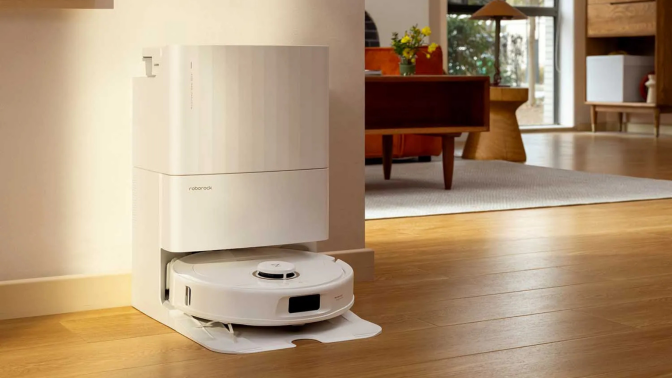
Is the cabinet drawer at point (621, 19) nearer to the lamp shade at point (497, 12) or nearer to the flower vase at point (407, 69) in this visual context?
the lamp shade at point (497, 12)

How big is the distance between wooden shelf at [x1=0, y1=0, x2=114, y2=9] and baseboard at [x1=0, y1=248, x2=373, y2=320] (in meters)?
0.61

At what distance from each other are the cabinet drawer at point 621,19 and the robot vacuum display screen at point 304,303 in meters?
7.30

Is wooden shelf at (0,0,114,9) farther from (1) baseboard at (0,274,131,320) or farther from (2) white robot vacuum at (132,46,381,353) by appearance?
(1) baseboard at (0,274,131,320)

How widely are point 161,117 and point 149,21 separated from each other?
335mm

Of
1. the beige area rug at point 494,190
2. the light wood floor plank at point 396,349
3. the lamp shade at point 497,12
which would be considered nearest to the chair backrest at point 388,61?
the beige area rug at point 494,190

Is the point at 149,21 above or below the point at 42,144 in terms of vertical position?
above

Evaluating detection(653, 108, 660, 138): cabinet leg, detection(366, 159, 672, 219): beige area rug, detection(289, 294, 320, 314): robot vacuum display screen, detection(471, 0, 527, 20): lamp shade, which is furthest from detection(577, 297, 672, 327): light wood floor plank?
detection(653, 108, 660, 138): cabinet leg

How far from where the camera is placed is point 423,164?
6062 mm

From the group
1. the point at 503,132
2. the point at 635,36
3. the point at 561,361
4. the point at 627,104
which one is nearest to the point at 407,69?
the point at 503,132

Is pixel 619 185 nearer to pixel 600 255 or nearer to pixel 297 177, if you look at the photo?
pixel 600 255

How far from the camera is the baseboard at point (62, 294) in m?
2.10

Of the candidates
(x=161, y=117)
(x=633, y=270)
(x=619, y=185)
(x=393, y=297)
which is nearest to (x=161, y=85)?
(x=161, y=117)

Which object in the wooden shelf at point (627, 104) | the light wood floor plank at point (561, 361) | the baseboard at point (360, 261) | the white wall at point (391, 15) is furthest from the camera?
the wooden shelf at point (627, 104)

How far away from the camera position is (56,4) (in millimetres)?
2084
